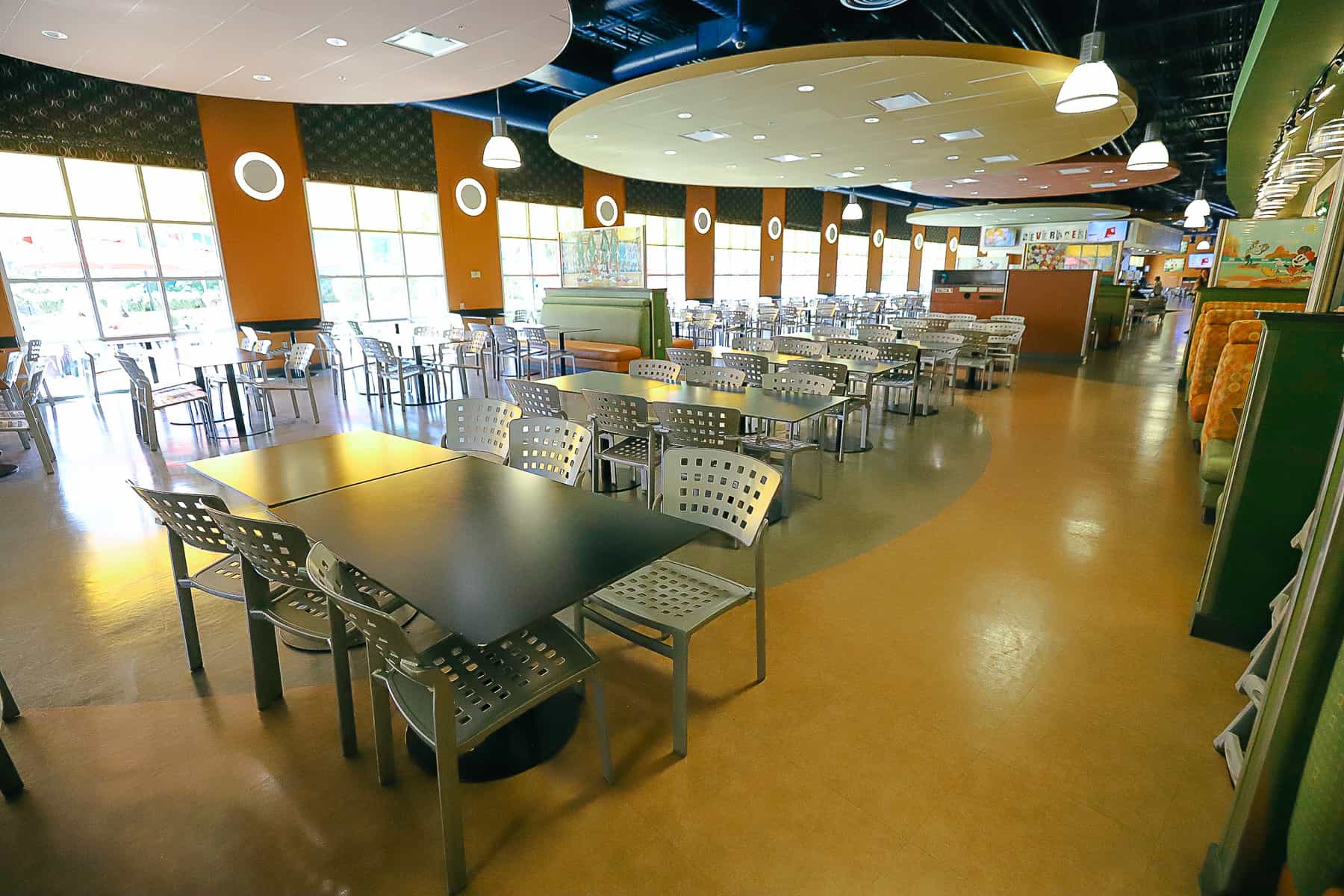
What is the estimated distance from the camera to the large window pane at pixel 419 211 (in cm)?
945

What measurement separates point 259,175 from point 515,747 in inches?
350

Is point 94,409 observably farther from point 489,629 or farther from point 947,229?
point 947,229

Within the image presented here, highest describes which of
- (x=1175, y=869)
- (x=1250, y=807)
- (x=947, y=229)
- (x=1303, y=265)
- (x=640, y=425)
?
(x=947, y=229)

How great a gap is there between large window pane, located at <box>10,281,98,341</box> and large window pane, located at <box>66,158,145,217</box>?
2.81 ft

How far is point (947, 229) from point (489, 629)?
26.6 meters

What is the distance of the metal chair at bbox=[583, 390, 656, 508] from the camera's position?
10.6 ft

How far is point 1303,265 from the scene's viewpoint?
681 centimetres

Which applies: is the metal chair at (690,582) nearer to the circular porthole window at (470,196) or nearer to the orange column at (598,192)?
the circular porthole window at (470,196)

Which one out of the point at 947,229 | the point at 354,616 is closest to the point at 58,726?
the point at 354,616

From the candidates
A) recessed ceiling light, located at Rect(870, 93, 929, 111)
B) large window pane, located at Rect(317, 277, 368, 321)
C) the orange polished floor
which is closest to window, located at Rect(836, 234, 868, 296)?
recessed ceiling light, located at Rect(870, 93, 929, 111)

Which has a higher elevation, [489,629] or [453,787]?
[489,629]

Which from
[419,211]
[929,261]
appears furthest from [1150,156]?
[929,261]

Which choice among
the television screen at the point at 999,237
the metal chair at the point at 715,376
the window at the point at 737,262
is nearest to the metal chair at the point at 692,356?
the metal chair at the point at 715,376

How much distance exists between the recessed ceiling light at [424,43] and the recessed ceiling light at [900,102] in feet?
11.7
